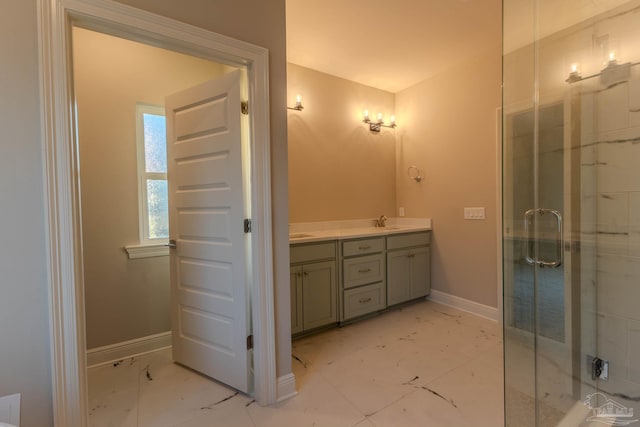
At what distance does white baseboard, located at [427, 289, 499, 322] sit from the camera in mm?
2936

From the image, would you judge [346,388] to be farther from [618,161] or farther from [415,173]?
[415,173]

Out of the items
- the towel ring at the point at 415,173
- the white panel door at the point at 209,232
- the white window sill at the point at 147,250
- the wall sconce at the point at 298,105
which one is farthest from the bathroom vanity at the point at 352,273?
the wall sconce at the point at 298,105

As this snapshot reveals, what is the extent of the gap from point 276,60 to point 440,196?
8.01 feet

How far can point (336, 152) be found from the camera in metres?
3.42

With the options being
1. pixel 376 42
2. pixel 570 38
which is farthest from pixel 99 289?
pixel 570 38

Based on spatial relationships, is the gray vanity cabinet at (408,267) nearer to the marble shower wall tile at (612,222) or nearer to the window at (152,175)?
the marble shower wall tile at (612,222)

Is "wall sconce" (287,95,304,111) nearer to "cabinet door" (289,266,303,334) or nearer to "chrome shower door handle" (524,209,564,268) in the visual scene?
"cabinet door" (289,266,303,334)

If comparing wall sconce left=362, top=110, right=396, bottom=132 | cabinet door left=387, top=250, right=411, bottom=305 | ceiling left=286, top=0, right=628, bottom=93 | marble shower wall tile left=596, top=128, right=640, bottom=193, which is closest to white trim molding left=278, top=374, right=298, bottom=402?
cabinet door left=387, top=250, right=411, bottom=305

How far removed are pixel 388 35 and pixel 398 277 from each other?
2.39 metres

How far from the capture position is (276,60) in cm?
175

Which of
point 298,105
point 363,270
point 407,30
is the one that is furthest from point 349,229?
point 407,30

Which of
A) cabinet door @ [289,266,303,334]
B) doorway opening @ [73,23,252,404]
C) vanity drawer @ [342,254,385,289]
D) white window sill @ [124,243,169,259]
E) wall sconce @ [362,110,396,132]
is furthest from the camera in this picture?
wall sconce @ [362,110,396,132]

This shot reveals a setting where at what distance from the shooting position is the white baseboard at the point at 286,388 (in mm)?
1774

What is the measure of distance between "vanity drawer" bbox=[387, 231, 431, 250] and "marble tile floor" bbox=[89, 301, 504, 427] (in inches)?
35.8
